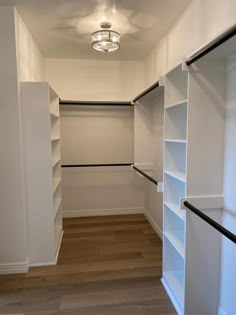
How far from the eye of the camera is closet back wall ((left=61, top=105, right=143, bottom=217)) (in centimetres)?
405

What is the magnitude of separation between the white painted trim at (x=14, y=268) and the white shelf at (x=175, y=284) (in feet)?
4.68

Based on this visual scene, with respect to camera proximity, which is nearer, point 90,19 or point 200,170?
point 200,170

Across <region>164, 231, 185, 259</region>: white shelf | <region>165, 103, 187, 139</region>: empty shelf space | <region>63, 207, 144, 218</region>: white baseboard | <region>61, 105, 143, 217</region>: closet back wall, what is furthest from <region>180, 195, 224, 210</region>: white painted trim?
<region>63, 207, 144, 218</region>: white baseboard

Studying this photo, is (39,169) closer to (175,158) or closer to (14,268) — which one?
(14,268)

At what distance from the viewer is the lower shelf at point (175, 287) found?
198cm

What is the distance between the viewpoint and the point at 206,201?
184cm

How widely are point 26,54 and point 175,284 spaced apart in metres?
2.80

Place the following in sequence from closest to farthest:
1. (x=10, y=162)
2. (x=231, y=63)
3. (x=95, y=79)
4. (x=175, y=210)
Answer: (x=231, y=63), (x=175, y=210), (x=10, y=162), (x=95, y=79)

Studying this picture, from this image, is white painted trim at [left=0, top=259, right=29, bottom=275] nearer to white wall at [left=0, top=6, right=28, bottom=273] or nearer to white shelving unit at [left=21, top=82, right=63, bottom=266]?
white wall at [left=0, top=6, right=28, bottom=273]

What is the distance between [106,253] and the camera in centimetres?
295

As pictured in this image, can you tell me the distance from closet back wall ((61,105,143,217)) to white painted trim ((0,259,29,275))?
1608 millimetres

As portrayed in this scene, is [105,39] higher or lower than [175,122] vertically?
higher

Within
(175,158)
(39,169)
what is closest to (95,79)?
(39,169)

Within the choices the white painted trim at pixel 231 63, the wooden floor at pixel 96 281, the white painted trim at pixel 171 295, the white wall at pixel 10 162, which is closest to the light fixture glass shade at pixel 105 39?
the white wall at pixel 10 162
